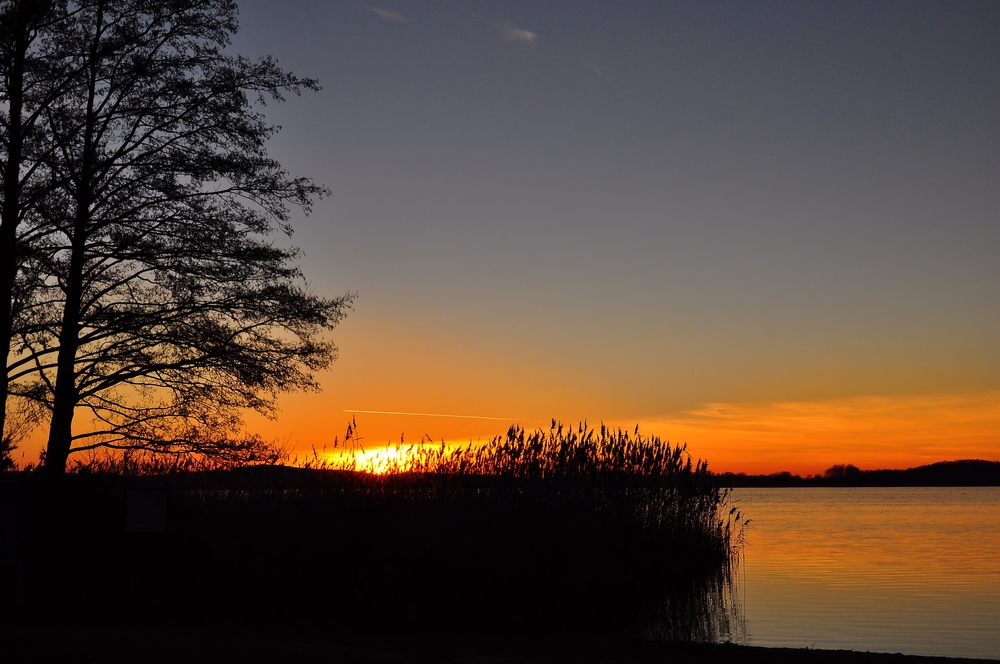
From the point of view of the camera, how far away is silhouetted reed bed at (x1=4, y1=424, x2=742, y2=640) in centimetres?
1108

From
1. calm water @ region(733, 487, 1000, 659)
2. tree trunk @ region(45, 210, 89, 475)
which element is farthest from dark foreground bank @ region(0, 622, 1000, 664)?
tree trunk @ region(45, 210, 89, 475)

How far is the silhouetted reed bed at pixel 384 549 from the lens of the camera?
36.3 ft

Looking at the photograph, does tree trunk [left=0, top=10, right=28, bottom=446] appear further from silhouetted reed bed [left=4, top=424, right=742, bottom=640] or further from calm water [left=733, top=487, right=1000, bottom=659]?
calm water [left=733, top=487, right=1000, bottom=659]

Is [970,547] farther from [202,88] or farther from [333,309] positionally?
[202,88]

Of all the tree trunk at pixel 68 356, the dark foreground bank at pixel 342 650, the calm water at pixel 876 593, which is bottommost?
the calm water at pixel 876 593

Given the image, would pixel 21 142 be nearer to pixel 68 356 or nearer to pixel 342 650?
pixel 68 356

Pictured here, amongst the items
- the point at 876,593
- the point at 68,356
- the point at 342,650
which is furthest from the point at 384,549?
the point at 876,593

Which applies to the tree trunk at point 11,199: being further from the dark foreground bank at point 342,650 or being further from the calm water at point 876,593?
the calm water at point 876,593

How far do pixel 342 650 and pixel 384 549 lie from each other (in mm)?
3681

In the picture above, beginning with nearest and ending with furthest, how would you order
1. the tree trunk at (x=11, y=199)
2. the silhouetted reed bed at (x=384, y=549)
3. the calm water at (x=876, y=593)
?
the silhouetted reed bed at (x=384, y=549) → the calm water at (x=876, y=593) → the tree trunk at (x=11, y=199)

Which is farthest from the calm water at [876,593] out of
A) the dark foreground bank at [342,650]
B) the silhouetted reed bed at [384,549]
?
the dark foreground bank at [342,650]

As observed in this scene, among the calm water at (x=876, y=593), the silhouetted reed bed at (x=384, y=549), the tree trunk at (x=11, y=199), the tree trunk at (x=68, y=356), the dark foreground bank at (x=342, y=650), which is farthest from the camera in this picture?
the tree trunk at (x=68, y=356)

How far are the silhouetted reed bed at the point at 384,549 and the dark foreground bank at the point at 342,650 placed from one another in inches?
41.4

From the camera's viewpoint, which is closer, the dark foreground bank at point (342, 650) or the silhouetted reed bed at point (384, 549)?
the dark foreground bank at point (342, 650)
